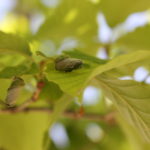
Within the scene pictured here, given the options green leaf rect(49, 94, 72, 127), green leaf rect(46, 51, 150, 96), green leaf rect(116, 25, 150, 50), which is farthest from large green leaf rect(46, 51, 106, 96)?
green leaf rect(116, 25, 150, 50)

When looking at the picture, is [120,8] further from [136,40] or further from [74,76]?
[74,76]

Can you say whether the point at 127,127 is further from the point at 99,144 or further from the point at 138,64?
the point at 99,144

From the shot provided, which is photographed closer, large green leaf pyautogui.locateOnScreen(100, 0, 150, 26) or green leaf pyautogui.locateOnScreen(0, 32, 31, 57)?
green leaf pyautogui.locateOnScreen(0, 32, 31, 57)

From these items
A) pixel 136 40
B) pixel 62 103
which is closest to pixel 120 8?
pixel 136 40

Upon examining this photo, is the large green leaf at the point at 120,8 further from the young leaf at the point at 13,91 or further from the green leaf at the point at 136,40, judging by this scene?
the young leaf at the point at 13,91

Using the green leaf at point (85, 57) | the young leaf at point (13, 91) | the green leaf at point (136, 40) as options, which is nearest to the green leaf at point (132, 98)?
the green leaf at point (85, 57)

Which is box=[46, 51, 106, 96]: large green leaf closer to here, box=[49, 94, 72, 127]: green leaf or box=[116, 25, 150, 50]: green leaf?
box=[49, 94, 72, 127]: green leaf
